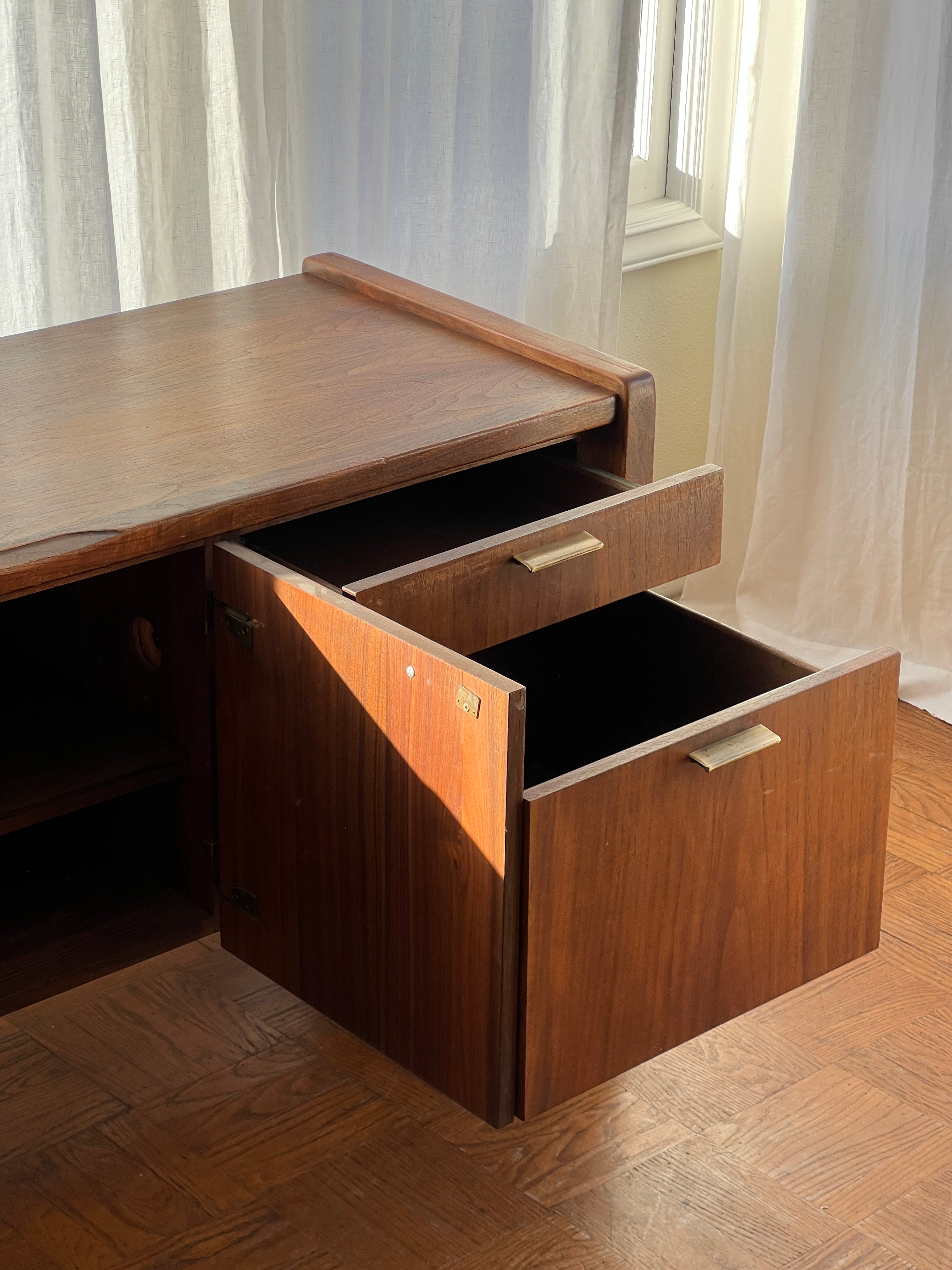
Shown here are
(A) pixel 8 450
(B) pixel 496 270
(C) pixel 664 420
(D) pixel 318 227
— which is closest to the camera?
(A) pixel 8 450

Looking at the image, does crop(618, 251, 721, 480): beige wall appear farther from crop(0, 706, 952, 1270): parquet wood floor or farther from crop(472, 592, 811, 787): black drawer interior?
crop(0, 706, 952, 1270): parquet wood floor

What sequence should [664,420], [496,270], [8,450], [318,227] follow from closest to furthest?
[8,450]
[318,227]
[496,270]
[664,420]

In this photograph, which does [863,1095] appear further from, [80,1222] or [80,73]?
[80,73]

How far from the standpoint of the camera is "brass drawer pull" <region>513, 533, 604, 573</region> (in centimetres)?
121

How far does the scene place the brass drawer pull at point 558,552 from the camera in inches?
47.6

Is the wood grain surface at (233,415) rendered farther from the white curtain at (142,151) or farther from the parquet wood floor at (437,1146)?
the parquet wood floor at (437,1146)

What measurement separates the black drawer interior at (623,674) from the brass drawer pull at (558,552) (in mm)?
181

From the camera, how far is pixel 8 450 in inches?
49.9

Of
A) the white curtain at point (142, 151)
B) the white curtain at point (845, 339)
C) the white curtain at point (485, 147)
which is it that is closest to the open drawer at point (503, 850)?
the white curtain at point (142, 151)

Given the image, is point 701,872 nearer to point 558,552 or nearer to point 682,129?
point 558,552

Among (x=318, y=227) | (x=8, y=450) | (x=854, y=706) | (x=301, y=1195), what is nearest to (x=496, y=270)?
(x=318, y=227)

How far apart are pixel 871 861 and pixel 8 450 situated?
72cm

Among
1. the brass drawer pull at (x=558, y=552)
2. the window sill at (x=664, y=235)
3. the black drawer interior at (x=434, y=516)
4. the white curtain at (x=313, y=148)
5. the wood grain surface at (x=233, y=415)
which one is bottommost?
the black drawer interior at (x=434, y=516)

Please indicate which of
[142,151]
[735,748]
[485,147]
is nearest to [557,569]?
[735,748]
